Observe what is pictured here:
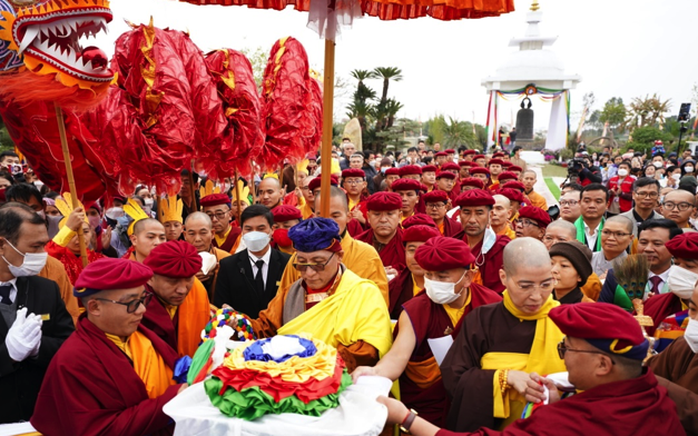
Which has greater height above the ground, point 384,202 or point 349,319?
point 384,202

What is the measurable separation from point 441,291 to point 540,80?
4375cm

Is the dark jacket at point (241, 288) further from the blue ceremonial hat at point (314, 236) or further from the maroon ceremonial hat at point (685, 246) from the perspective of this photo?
the maroon ceremonial hat at point (685, 246)

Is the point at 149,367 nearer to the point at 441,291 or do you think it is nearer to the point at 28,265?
the point at 28,265

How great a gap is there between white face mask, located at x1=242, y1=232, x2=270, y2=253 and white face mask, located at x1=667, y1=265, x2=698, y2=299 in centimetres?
305

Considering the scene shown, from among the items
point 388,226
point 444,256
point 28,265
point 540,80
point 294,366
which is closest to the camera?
point 294,366

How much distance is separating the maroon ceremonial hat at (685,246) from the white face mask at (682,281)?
0.32 ft

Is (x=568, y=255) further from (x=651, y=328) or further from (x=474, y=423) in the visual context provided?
(x=474, y=423)

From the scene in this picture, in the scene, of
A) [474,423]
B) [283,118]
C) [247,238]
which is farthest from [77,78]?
[474,423]

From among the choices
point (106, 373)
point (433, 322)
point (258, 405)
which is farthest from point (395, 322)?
point (106, 373)

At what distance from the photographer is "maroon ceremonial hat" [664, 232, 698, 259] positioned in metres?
3.38

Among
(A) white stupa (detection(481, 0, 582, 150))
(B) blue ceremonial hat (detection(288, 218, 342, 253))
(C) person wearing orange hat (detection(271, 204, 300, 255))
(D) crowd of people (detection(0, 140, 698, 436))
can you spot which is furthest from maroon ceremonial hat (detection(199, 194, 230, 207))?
(A) white stupa (detection(481, 0, 582, 150))

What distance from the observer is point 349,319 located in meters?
3.10

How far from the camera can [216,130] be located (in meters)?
4.95

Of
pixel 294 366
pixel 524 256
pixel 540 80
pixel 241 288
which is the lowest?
pixel 241 288
